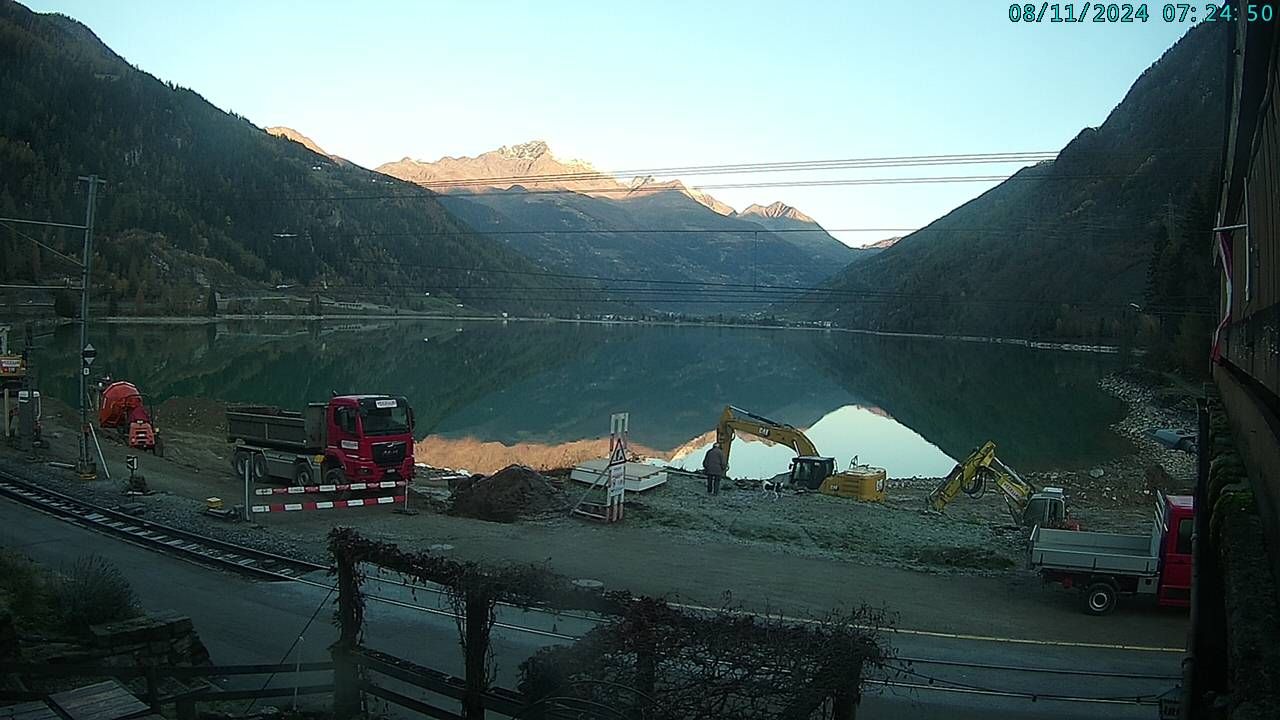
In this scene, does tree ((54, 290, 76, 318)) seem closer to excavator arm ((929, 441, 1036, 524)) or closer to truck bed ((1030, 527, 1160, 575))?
excavator arm ((929, 441, 1036, 524))

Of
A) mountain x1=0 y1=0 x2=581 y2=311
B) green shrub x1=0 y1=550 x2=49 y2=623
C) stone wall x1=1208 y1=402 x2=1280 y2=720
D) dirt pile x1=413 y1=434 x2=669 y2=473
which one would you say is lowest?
dirt pile x1=413 y1=434 x2=669 y2=473

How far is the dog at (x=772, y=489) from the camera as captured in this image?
24.9 meters

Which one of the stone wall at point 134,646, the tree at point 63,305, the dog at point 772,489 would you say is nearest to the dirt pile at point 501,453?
the dog at point 772,489

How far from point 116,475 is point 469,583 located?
20.0 metres

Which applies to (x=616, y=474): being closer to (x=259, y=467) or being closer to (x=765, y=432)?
(x=765, y=432)

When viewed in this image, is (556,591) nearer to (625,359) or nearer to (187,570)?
(187,570)

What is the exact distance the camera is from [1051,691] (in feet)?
31.9

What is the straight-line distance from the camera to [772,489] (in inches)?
1028

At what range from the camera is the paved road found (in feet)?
30.1

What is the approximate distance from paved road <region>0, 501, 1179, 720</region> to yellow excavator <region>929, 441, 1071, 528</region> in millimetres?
7890

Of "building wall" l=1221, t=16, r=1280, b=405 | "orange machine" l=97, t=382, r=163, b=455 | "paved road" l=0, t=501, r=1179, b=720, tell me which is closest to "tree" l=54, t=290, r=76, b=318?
"orange machine" l=97, t=382, r=163, b=455

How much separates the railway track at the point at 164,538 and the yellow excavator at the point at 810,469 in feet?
51.9

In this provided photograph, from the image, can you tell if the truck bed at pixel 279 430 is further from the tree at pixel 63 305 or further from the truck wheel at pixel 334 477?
the tree at pixel 63 305

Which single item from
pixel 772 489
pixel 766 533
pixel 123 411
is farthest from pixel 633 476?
pixel 123 411
